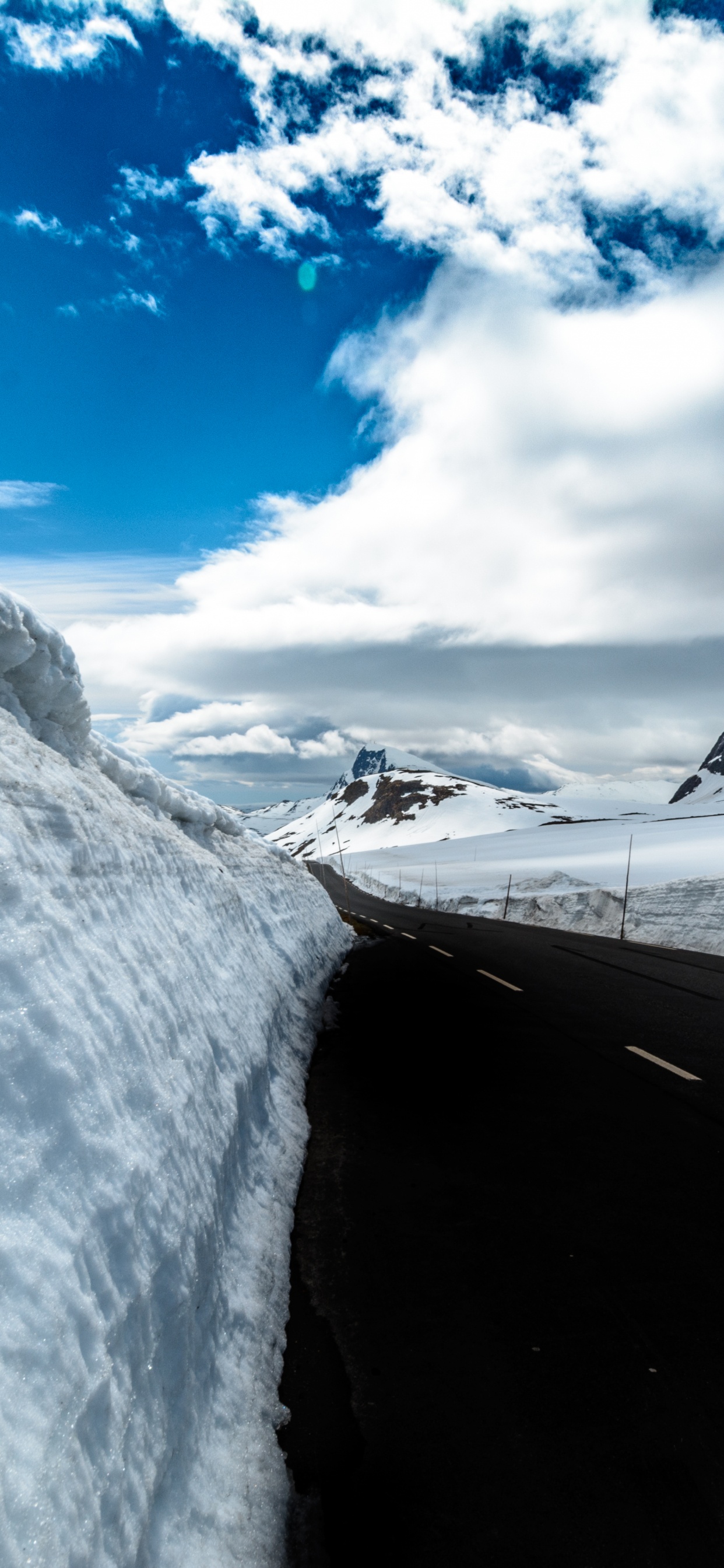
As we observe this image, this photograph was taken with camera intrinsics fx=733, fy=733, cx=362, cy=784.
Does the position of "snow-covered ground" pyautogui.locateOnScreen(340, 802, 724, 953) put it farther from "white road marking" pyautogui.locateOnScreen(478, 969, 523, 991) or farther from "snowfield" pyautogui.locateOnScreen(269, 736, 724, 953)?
"white road marking" pyautogui.locateOnScreen(478, 969, 523, 991)

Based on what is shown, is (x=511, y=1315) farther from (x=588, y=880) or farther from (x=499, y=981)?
(x=588, y=880)

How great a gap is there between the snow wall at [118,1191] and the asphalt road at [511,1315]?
11.7 inches

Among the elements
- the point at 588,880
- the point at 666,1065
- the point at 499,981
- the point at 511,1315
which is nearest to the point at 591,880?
the point at 588,880

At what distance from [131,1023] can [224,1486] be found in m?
1.89

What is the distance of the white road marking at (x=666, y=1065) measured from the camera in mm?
7230

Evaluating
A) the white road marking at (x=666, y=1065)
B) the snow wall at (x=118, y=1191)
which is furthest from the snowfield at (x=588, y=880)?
the snow wall at (x=118, y=1191)

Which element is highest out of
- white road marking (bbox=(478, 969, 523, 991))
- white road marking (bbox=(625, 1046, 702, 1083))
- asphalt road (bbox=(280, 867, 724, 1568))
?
white road marking (bbox=(625, 1046, 702, 1083))

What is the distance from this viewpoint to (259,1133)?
5285mm

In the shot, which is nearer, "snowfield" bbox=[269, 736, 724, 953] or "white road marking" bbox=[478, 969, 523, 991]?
"white road marking" bbox=[478, 969, 523, 991]

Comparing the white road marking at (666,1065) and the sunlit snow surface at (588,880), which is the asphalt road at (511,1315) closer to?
the white road marking at (666,1065)

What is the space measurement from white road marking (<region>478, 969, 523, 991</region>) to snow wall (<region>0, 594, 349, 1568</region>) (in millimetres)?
7457

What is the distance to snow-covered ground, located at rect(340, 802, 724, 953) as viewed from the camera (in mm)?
22031

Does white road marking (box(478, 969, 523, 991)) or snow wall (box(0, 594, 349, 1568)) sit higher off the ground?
snow wall (box(0, 594, 349, 1568))

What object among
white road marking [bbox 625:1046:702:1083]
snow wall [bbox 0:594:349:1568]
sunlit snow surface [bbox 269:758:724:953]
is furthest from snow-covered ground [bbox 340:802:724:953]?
snow wall [bbox 0:594:349:1568]
